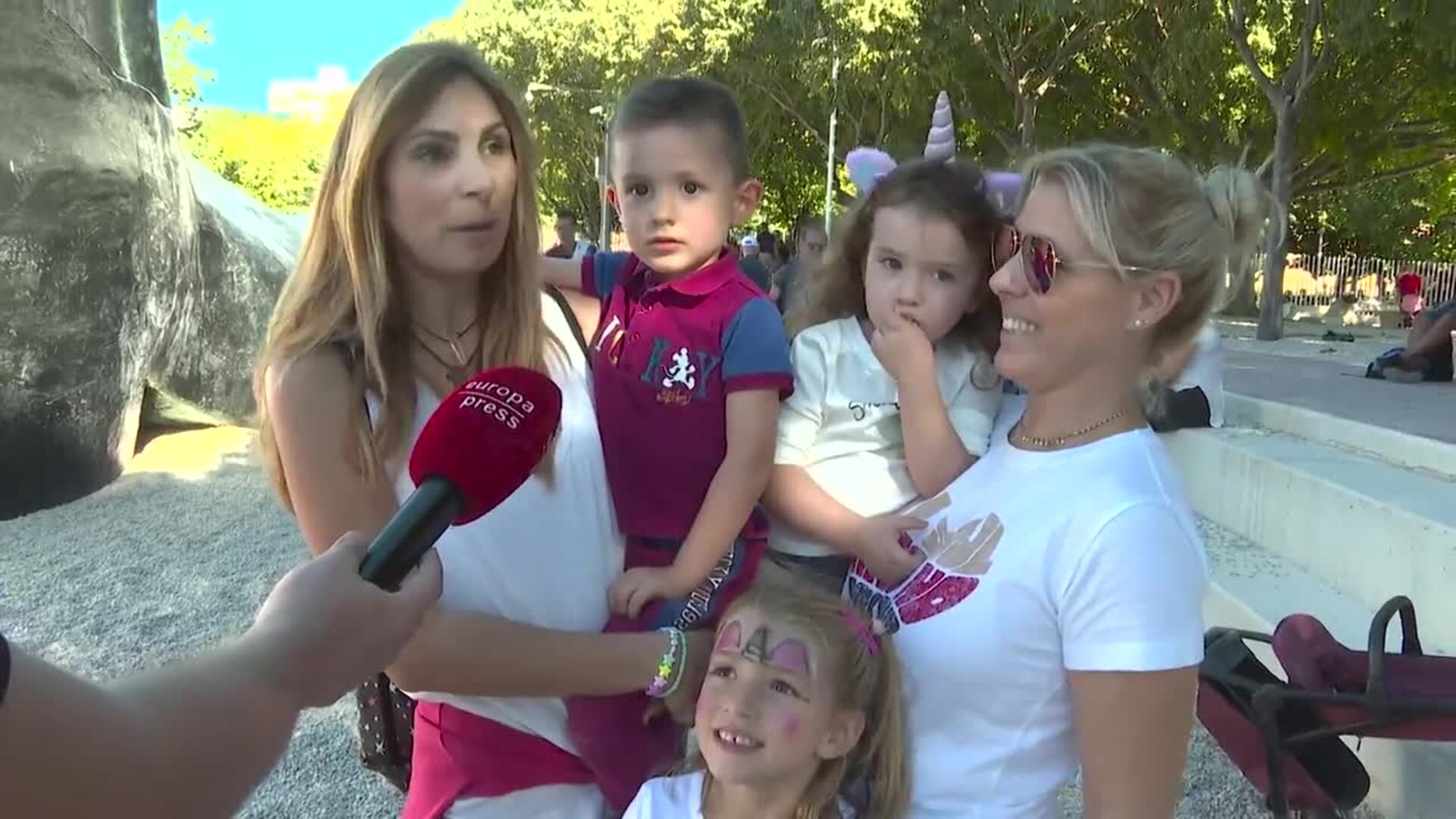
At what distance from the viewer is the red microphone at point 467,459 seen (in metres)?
0.93

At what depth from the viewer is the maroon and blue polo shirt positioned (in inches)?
72.5

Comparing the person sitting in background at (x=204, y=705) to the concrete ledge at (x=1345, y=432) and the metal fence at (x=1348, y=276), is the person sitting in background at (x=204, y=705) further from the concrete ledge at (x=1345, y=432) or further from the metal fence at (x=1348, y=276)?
the metal fence at (x=1348, y=276)

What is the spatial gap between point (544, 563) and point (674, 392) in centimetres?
41

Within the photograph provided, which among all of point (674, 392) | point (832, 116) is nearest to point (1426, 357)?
point (674, 392)

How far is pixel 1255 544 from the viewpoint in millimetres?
5371

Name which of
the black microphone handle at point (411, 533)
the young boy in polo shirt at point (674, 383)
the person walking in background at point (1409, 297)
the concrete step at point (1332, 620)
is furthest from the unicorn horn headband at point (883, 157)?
the person walking in background at point (1409, 297)

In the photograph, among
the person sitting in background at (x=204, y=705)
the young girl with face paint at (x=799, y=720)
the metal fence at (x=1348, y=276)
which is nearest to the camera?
the person sitting in background at (x=204, y=705)

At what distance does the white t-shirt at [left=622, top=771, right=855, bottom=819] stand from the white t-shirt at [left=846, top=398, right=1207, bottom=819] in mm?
234

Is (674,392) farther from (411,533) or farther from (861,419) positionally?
(411,533)

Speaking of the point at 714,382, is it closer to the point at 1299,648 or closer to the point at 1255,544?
the point at 1299,648

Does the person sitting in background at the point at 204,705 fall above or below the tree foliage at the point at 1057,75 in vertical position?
below

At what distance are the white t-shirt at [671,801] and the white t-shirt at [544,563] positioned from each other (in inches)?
3.1

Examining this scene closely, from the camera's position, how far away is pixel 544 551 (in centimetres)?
157

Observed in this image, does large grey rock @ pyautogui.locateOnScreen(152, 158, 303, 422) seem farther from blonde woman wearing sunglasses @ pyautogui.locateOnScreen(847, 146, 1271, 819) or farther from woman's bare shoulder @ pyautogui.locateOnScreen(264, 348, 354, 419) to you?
blonde woman wearing sunglasses @ pyautogui.locateOnScreen(847, 146, 1271, 819)
